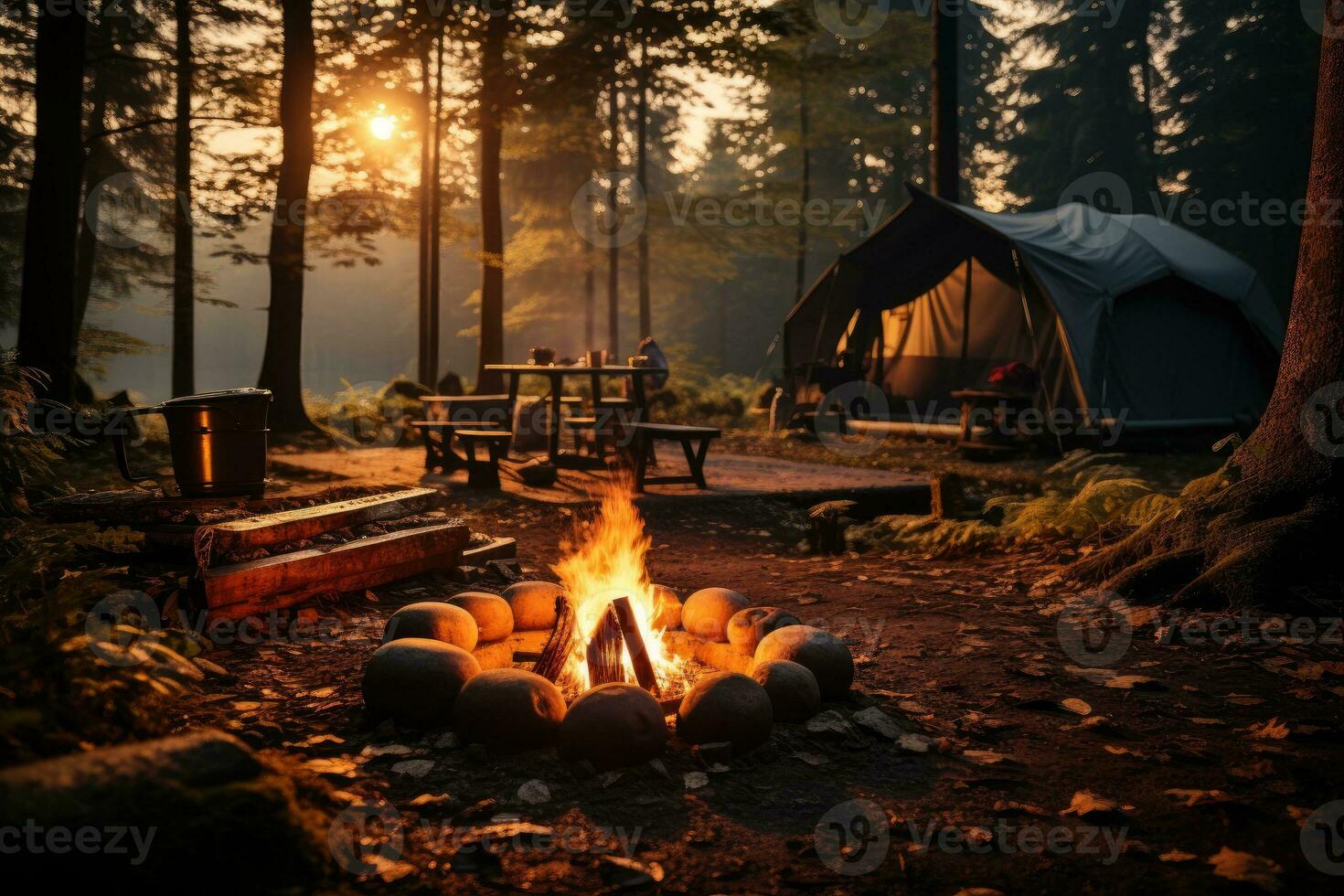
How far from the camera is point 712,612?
4.80 metres

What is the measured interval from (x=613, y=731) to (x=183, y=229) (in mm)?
19830

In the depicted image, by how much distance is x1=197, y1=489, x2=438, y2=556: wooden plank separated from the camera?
471 cm

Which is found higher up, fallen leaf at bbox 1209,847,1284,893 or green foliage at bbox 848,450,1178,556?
green foliage at bbox 848,450,1178,556

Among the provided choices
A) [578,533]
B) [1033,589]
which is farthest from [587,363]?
[1033,589]

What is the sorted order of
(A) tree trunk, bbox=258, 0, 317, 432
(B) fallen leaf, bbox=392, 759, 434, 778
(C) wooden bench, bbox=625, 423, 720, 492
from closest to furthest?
(B) fallen leaf, bbox=392, 759, 434, 778 < (C) wooden bench, bbox=625, 423, 720, 492 < (A) tree trunk, bbox=258, 0, 317, 432

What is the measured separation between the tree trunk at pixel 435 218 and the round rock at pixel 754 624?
56.6 feet

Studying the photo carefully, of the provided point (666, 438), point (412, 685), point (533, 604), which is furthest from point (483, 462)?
point (412, 685)

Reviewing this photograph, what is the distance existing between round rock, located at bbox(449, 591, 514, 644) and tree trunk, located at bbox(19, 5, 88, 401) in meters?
8.16

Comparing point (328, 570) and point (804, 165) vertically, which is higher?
point (804, 165)

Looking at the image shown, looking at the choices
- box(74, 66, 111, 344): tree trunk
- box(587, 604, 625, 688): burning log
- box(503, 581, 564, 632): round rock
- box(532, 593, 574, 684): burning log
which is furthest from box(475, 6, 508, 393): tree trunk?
box(587, 604, 625, 688): burning log

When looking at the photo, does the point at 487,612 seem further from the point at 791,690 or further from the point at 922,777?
the point at 922,777

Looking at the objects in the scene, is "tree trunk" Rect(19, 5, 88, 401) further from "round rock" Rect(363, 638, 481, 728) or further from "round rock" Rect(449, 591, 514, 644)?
"round rock" Rect(363, 638, 481, 728)

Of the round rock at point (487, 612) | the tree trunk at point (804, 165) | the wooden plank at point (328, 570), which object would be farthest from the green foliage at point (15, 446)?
the tree trunk at point (804, 165)

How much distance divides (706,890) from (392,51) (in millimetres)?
18474
